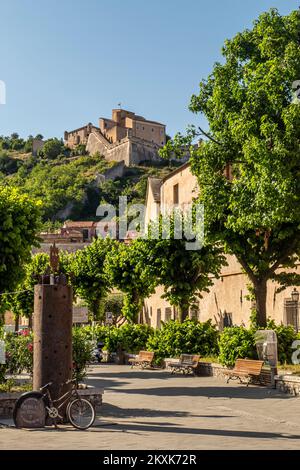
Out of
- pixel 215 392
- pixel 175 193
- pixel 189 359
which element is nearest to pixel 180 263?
pixel 189 359

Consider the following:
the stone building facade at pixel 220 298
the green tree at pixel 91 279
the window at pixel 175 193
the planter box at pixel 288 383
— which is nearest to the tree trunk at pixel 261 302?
the stone building facade at pixel 220 298

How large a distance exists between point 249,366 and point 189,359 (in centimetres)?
505

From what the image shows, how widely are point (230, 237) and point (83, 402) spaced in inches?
424

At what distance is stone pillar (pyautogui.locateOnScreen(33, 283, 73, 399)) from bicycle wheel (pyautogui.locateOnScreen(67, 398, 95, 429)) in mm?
451

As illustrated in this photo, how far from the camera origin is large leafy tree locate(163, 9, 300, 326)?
17328 mm

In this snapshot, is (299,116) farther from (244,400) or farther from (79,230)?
(79,230)

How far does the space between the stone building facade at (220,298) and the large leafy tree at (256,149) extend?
7.48 feet

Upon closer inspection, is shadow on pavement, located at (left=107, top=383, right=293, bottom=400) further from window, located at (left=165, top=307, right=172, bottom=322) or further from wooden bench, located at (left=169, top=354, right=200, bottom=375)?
window, located at (left=165, top=307, right=172, bottom=322)

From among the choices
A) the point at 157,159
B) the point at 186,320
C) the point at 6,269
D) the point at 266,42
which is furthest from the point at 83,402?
the point at 157,159

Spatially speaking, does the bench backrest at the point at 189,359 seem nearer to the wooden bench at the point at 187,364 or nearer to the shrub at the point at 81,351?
the wooden bench at the point at 187,364

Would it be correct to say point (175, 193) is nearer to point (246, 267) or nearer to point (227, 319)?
point (227, 319)

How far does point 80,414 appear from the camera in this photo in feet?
37.5

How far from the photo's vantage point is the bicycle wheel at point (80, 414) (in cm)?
1129

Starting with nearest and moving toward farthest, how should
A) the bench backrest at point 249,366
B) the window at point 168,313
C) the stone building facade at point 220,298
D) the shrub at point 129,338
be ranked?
the bench backrest at point 249,366 → the stone building facade at point 220,298 → the shrub at point 129,338 → the window at point 168,313
